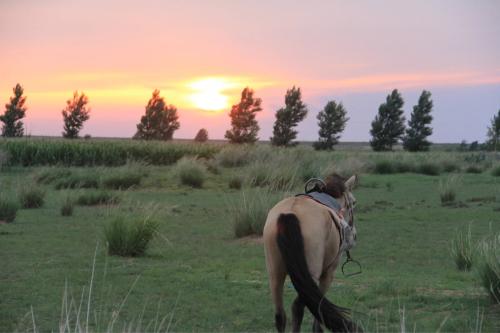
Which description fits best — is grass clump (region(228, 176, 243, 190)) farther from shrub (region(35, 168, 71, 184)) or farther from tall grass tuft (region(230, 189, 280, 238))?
tall grass tuft (region(230, 189, 280, 238))

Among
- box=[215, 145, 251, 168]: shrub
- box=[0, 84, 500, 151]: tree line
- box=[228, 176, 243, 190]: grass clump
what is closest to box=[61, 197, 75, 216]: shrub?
box=[228, 176, 243, 190]: grass clump

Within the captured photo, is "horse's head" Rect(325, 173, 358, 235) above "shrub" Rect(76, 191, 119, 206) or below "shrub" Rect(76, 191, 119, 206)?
above

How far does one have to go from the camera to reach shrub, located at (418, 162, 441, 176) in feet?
105

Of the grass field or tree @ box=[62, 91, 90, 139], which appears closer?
the grass field

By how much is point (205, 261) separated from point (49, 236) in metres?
3.91

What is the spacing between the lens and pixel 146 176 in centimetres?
2436

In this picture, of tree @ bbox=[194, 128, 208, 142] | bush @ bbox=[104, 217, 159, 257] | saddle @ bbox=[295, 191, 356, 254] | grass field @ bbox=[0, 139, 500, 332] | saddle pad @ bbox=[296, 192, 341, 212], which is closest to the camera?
saddle @ bbox=[295, 191, 356, 254]

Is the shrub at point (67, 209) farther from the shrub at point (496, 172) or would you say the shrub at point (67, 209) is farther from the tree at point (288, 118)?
the tree at point (288, 118)

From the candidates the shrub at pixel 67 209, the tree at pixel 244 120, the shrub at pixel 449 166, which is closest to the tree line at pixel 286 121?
the tree at pixel 244 120

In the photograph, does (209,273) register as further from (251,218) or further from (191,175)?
(191,175)

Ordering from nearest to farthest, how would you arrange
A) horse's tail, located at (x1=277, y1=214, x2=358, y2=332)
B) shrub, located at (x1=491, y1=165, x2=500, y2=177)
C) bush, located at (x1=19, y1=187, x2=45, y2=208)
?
horse's tail, located at (x1=277, y1=214, x2=358, y2=332) → bush, located at (x1=19, y1=187, x2=45, y2=208) → shrub, located at (x1=491, y1=165, x2=500, y2=177)

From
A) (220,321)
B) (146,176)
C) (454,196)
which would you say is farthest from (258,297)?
(146,176)

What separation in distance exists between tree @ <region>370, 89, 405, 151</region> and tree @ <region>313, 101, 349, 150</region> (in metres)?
4.00

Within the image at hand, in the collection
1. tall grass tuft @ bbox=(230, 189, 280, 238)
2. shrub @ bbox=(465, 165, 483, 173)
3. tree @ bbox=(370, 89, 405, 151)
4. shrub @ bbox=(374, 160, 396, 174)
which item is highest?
tree @ bbox=(370, 89, 405, 151)
